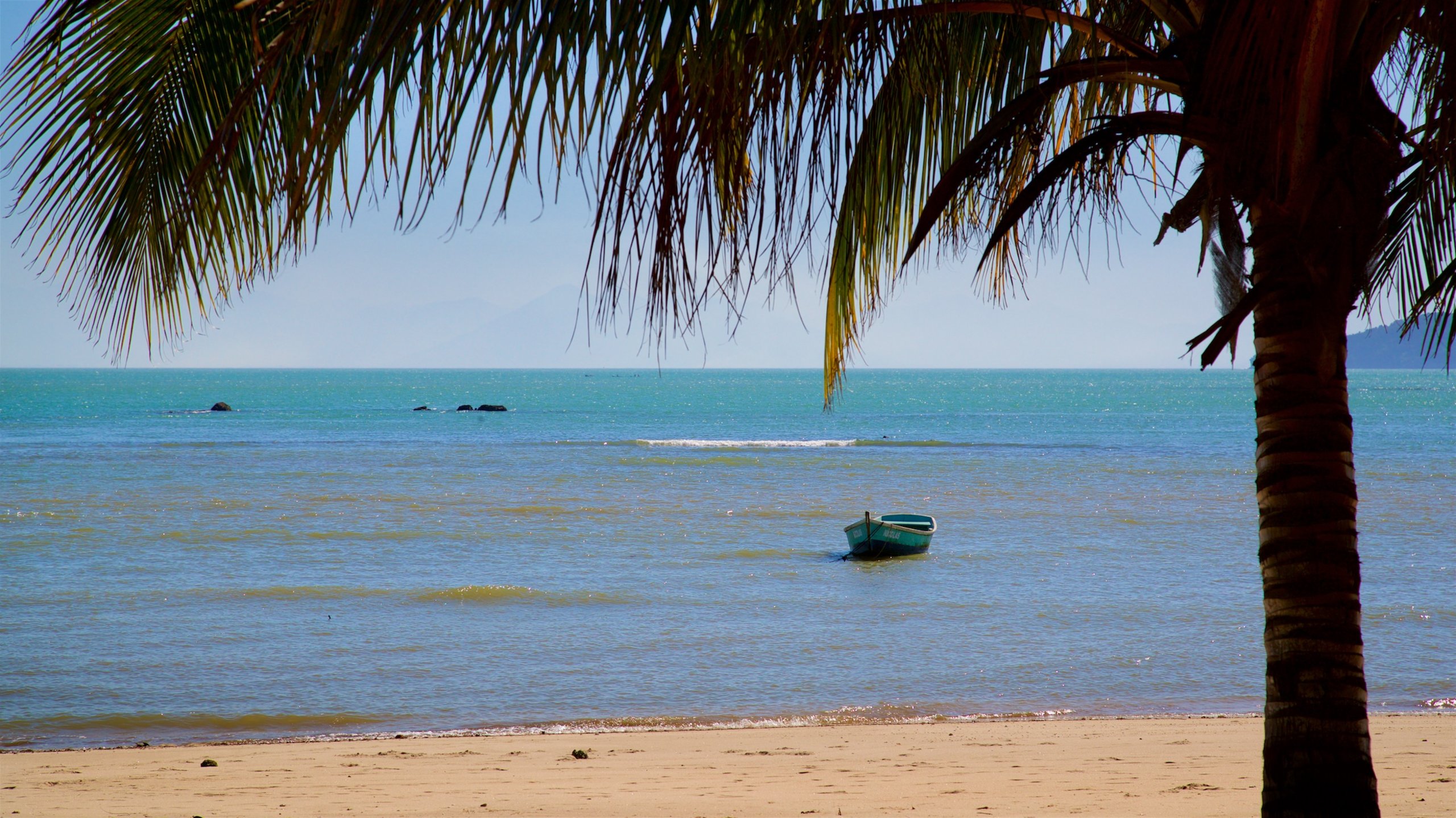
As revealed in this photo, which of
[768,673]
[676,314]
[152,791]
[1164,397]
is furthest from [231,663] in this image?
[1164,397]

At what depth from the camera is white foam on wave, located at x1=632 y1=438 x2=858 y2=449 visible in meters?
50.9

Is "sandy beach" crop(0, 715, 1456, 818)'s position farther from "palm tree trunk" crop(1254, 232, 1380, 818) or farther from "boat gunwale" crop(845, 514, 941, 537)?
"boat gunwale" crop(845, 514, 941, 537)

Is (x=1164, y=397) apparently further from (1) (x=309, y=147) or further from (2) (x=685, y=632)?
(1) (x=309, y=147)

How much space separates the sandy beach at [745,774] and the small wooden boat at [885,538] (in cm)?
977

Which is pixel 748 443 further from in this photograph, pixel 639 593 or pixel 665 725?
pixel 665 725

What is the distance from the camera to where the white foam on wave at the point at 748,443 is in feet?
167

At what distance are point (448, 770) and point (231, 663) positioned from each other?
5697 mm

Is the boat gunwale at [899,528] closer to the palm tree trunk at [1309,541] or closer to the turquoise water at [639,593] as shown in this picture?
the turquoise water at [639,593]

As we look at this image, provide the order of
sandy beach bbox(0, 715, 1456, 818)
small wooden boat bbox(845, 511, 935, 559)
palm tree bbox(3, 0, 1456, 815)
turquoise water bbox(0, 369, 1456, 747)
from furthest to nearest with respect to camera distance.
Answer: small wooden boat bbox(845, 511, 935, 559), turquoise water bbox(0, 369, 1456, 747), sandy beach bbox(0, 715, 1456, 818), palm tree bbox(3, 0, 1456, 815)

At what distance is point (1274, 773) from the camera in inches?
96.9

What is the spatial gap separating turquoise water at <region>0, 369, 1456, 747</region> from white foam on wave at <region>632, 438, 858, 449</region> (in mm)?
7818

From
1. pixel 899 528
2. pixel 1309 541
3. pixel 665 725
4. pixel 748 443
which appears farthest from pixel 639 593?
pixel 748 443

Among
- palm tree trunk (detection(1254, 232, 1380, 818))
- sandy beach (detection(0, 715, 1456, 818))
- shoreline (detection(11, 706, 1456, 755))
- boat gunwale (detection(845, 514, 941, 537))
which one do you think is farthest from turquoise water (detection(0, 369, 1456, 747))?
palm tree trunk (detection(1254, 232, 1380, 818))

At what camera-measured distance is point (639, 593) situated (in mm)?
16297
